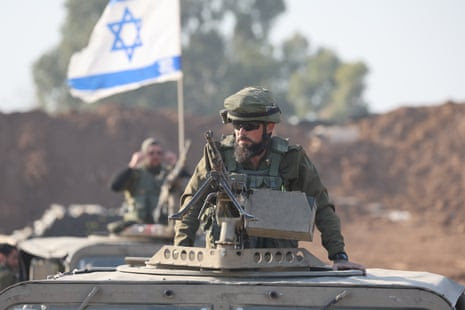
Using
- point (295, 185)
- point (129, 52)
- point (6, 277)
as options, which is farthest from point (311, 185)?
point (129, 52)

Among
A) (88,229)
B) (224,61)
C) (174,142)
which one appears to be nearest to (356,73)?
(224,61)

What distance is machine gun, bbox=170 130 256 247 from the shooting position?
593cm

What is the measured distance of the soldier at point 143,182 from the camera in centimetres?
1257

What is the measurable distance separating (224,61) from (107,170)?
59.4ft

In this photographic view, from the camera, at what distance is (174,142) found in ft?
109

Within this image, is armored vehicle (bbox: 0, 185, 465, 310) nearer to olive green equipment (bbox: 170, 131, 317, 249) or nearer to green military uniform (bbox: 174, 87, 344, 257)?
olive green equipment (bbox: 170, 131, 317, 249)

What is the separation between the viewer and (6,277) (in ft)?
35.3

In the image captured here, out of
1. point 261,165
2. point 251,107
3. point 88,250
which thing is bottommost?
point 88,250

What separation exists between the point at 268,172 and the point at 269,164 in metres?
0.04

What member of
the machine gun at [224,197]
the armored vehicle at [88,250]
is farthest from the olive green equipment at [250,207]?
the armored vehicle at [88,250]

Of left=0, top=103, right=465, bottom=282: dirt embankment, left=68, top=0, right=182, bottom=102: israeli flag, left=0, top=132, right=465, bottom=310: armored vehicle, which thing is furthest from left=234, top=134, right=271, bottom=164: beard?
left=0, top=103, right=465, bottom=282: dirt embankment

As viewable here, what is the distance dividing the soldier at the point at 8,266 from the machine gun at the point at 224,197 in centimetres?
486

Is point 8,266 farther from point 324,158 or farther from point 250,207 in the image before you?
point 324,158

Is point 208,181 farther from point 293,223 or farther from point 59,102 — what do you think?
point 59,102
